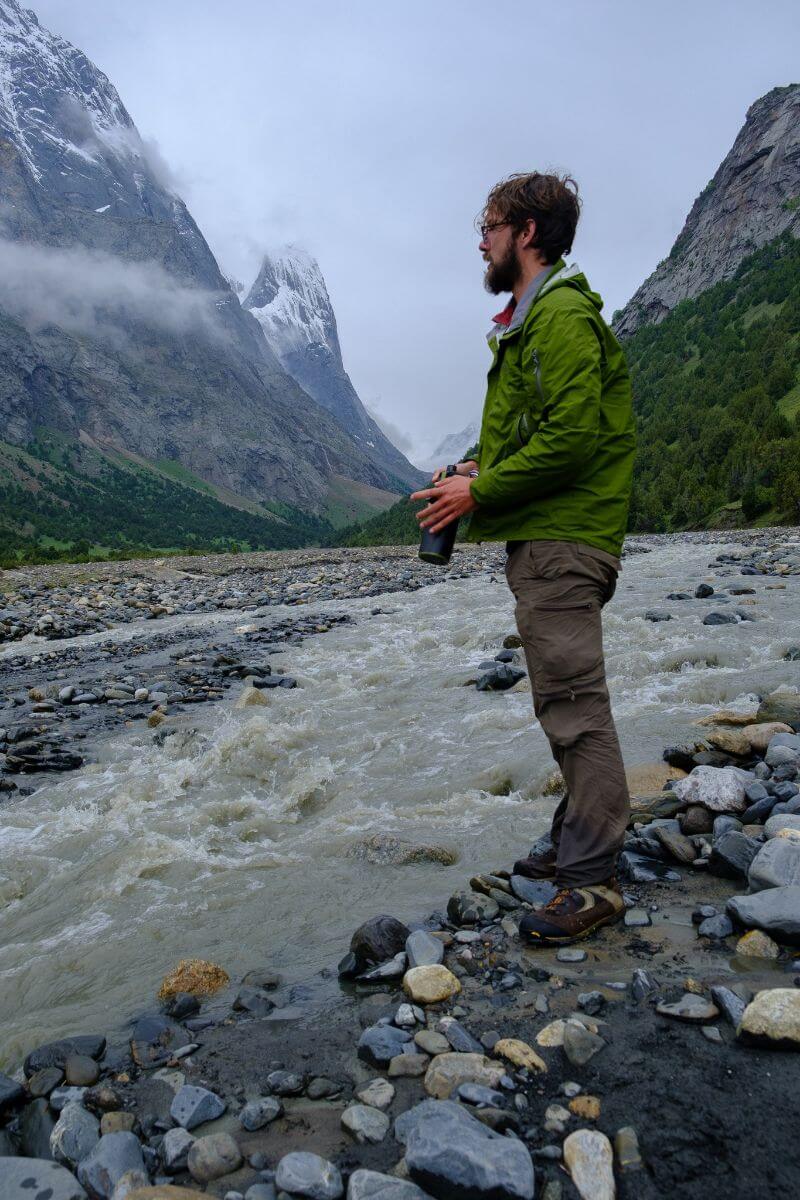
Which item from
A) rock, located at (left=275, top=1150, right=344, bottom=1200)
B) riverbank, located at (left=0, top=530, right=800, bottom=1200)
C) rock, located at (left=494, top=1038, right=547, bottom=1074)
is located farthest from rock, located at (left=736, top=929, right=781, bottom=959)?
rock, located at (left=275, top=1150, right=344, bottom=1200)

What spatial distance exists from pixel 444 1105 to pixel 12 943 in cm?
330

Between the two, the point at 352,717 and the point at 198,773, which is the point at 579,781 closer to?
the point at 198,773

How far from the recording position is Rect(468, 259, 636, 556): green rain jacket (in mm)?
3387

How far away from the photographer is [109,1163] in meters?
2.28

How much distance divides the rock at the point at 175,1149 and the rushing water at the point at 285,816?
42.2 inches

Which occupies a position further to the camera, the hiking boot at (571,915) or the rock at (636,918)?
the rock at (636,918)

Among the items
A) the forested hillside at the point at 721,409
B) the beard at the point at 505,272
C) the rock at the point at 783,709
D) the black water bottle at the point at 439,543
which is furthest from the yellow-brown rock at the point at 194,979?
the forested hillside at the point at 721,409

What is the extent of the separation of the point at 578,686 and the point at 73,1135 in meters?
2.88

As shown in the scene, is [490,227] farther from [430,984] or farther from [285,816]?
[285,816]

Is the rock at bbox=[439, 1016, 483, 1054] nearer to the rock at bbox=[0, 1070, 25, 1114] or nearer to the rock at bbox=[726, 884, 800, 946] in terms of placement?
the rock at bbox=[726, 884, 800, 946]

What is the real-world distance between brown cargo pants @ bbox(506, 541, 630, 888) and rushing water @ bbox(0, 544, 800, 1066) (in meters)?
1.17

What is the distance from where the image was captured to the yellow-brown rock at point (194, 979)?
3.48 m

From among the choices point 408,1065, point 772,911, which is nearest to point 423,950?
point 408,1065

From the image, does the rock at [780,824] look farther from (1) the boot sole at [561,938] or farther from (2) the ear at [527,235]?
(2) the ear at [527,235]
